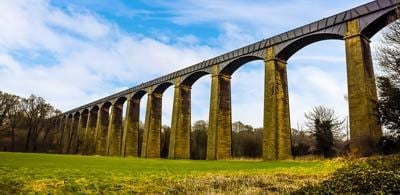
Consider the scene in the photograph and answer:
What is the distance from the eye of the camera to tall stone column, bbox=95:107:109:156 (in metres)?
47.2

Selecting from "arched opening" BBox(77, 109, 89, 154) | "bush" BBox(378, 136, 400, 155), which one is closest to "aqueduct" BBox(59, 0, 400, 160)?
"bush" BBox(378, 136, 400, 155)

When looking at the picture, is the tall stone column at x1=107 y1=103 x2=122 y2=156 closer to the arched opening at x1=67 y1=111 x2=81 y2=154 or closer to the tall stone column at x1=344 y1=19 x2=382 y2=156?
the arched opening at x1=67 y1=111 x2=81 y2=154

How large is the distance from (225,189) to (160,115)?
30.2 meters

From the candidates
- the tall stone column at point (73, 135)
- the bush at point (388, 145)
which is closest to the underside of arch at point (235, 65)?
the bush at point (388, 145)

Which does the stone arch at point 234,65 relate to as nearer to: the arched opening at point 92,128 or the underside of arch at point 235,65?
the underside of arch at point 235,65

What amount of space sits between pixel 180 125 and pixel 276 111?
37.9 ft

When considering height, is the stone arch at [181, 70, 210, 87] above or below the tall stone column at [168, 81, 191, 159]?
above

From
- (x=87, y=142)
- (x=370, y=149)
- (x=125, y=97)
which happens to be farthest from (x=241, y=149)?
(x=370, y=149)

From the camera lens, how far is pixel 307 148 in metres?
34.8

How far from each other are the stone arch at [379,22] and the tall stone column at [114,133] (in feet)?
106

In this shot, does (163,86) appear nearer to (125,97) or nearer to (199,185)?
→ (125,97)

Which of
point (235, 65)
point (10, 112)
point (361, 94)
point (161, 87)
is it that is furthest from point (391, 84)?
point (10, 112)

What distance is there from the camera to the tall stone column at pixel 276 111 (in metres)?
22.2

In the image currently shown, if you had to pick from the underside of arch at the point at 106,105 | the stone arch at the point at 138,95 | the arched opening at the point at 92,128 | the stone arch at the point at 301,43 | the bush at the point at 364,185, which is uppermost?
the stone arch at the point at 301,43
